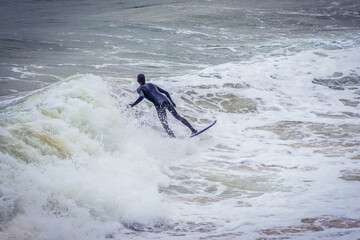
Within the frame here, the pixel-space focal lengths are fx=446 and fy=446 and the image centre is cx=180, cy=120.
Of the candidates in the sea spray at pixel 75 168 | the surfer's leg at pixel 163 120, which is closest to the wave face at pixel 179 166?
the sea spray at pixel 75 168

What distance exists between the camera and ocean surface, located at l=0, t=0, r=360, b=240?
555 centimetres

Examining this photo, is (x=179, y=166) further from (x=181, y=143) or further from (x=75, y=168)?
(x=75, y=168)

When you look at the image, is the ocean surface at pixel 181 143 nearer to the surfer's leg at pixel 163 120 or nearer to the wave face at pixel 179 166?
the wave face at pixel 179 166

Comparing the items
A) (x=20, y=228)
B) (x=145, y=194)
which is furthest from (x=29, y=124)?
(x=20, y=228)

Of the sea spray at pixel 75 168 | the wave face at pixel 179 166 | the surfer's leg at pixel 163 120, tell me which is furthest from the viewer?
the surfer's leg at pixel 163 120

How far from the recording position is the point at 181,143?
9703 mm

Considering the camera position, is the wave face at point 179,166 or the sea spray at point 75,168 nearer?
the sea spray at point 75,168

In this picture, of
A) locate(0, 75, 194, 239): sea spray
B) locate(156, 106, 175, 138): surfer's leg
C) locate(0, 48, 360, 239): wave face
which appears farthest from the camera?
locate(156, 106, 175, 138): surfer's leg

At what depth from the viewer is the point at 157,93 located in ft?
33.6

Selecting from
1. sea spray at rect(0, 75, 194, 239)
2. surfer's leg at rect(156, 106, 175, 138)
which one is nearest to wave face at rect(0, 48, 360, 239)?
sea spray at rect(0, 75, 194, 239)

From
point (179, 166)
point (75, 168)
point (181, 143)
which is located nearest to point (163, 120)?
point (181, 143)

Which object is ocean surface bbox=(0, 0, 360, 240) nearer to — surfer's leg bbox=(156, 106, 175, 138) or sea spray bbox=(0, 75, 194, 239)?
sea spray bbox=(0, 75, 194, 239)

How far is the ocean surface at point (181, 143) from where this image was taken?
18.2 feet

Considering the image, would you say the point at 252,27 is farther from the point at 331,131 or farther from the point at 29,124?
the point at 29,124
